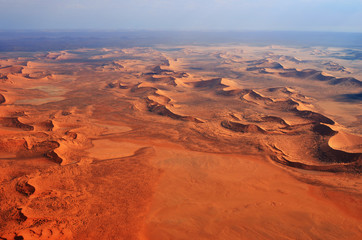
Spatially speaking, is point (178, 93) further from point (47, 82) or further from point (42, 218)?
point (42, 218)

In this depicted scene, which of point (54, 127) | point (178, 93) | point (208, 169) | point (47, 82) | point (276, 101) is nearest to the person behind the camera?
point (208, 169)

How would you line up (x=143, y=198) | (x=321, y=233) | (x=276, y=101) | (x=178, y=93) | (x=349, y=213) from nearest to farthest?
1. (x=321, y=233)
2. (x=349, y=213)
3. (x=143, y=198)
4. (x=276, y=101)
5. (x=178, y=93)

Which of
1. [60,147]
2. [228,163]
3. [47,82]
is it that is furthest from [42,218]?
[47,82]

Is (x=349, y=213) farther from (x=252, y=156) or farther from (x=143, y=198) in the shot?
(x=143, y=198)

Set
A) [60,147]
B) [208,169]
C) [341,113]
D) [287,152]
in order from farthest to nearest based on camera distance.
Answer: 1. [341,113]
2. [287,152]
3. [60,147]
4. [208,169]

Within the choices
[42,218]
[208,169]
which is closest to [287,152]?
[208,169]

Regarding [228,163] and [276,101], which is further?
[276,101]

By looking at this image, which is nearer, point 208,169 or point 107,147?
point 208,169

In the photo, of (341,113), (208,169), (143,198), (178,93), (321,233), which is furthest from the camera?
(178,93)

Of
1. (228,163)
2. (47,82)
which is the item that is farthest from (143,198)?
(47,82)
